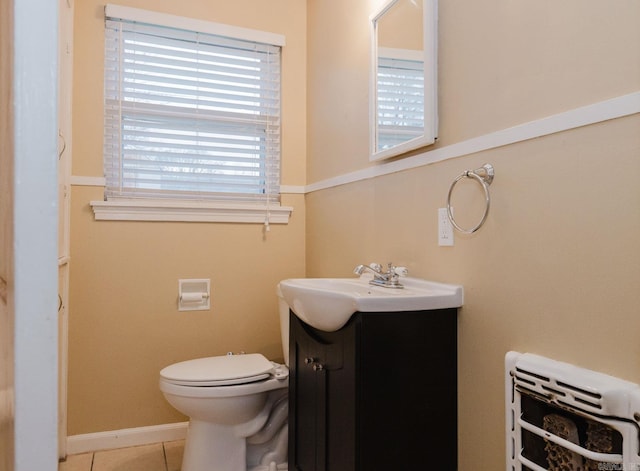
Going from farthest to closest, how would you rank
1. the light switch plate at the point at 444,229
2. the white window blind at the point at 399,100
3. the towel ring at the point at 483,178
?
1. the white window blind at the point at 399,100
2. the light switch plate at the point at 444,229
3. the towel ring at the point at 483,178

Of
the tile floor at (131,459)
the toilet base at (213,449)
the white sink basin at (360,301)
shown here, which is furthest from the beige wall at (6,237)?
the tile floor at (131,459)

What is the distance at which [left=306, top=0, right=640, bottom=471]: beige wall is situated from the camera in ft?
2.91

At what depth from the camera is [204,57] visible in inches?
94.4

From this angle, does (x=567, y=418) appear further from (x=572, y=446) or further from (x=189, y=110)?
(x=189, y=110)

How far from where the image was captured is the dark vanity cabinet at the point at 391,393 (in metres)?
1.22

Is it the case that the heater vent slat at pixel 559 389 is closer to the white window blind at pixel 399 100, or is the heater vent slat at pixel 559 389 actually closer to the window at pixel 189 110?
the white window blind at pixel 399 100

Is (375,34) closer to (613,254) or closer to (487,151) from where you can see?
(487,151)

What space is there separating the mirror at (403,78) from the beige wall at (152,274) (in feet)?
2.89

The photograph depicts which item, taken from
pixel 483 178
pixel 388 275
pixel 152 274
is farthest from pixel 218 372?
pixel 483 178

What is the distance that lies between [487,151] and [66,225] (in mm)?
1881

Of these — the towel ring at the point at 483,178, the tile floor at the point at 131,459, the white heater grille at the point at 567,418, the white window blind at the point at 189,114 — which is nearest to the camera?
the white heater grille at the point at 567,418

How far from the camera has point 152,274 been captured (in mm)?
2277

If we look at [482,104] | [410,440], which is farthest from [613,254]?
[410,440]

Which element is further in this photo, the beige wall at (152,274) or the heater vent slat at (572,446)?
the beige wall at (152,274)
